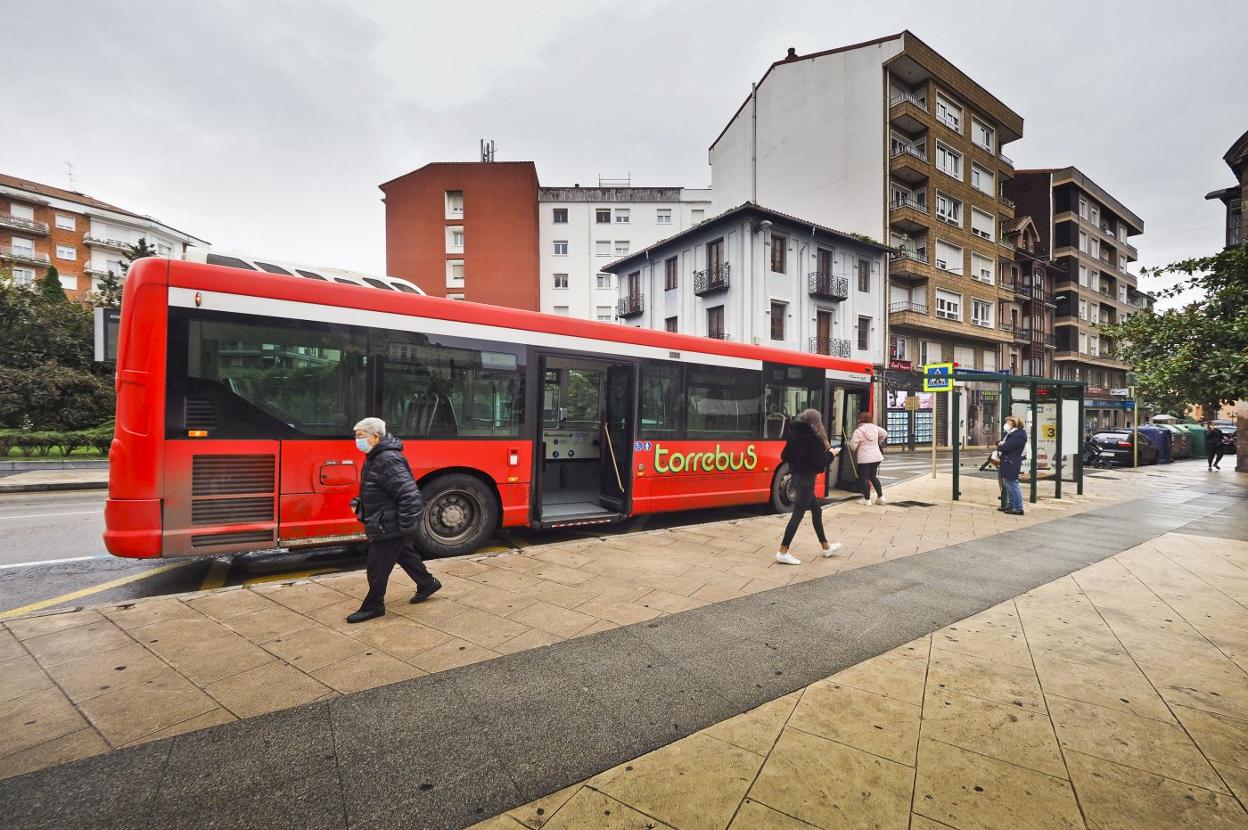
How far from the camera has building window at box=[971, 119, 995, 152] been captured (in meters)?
32.2

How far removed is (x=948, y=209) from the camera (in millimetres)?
30906

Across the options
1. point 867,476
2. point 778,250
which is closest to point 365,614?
point 867,476

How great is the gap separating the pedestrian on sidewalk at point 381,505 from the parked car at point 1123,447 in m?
25.1

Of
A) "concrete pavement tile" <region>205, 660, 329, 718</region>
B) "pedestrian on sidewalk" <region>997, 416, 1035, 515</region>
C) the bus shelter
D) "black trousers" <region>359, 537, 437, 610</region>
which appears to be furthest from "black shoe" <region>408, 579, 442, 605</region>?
the bus shelter

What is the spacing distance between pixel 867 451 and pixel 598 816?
924 centimetres

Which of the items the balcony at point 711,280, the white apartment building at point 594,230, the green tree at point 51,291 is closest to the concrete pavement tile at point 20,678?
the green tree at point 51,291

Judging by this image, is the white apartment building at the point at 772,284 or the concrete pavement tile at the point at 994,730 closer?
the concrete pavement tile at the point at 994,730

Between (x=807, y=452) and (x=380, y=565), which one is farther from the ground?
(x=807, y=452)

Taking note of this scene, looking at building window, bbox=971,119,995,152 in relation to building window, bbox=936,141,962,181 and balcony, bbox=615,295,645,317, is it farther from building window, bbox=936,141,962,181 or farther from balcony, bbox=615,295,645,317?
balcony, bbox=615,295,645,317

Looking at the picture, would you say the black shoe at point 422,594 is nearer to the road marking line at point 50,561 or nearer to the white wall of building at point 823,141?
the road marking line at point 50,561

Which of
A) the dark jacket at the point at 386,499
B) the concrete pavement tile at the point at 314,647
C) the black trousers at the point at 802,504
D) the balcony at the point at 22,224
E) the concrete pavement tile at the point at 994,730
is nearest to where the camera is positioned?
the concrete pavement tile at the point at 994,730

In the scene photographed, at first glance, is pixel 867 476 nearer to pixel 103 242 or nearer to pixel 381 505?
pixel 381 505

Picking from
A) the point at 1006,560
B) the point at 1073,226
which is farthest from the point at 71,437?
the point at 1073,226

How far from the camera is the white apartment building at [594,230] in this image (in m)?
38.9
